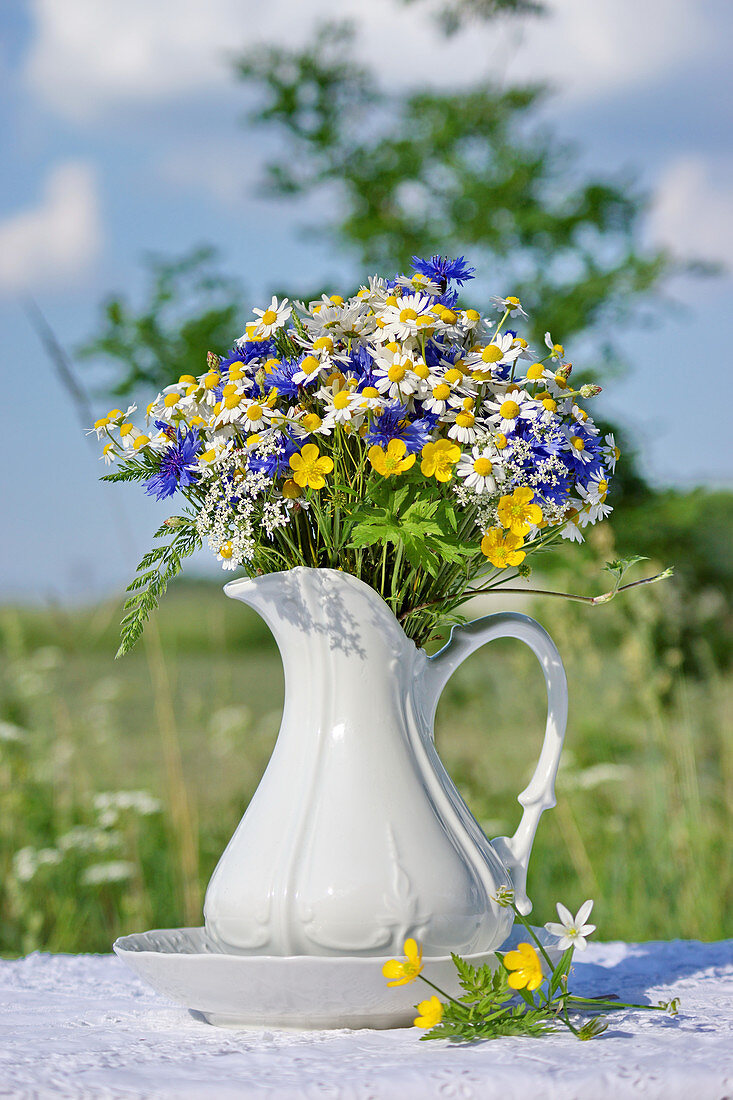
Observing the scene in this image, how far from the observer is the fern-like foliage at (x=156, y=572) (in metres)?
0.92

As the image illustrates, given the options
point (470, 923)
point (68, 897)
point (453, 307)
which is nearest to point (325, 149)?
point (68, 897)

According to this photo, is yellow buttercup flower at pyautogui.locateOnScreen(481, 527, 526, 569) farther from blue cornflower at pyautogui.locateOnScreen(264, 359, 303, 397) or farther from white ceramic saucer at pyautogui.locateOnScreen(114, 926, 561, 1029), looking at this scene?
white ceramic saucer at pyautogui.locateOnScreen(114, 926, 561, 1029)

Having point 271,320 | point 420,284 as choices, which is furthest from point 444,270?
point 271,320

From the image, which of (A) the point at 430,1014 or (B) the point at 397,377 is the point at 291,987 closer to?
(A) the point at 430,1014

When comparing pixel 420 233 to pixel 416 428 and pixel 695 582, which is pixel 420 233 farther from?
pixel 416 428

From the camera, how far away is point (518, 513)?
89cm

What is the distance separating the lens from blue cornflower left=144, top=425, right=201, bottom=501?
92cm

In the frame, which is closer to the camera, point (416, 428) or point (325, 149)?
point (416, 428)

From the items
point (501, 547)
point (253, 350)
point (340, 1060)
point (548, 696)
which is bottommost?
point (340, 1060)

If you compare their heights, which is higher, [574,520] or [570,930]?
[574,520]

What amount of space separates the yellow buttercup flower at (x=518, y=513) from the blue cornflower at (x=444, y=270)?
258 millimetres

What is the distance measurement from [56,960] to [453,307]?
97cm

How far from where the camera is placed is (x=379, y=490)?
0.87 meters

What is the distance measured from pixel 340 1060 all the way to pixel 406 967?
0.27ft
